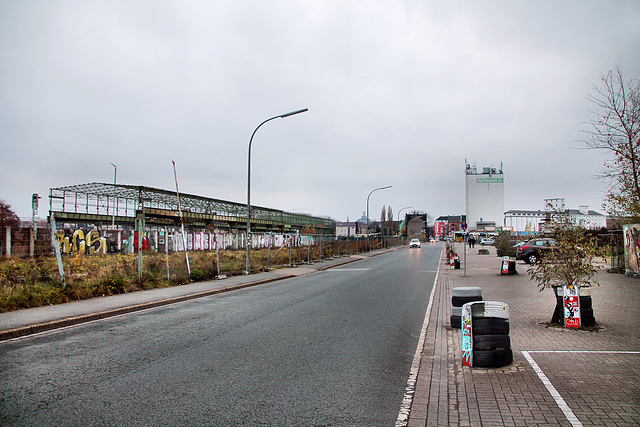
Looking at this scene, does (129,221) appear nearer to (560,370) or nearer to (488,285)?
(488,285)

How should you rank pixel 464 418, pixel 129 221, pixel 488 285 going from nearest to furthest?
1. pixel 464 418
2. pixel 488 285
3. pixel 129 221

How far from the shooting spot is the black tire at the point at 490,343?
5.62 metres

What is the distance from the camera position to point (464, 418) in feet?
13.4

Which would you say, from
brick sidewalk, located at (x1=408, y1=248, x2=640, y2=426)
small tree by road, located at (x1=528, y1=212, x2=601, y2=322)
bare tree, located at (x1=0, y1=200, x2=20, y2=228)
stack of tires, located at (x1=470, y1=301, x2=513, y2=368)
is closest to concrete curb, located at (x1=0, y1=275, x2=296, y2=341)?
brick sidewalk, located at (x1=408, y1=248, x2=640, y2=426)

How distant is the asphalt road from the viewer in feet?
13.6

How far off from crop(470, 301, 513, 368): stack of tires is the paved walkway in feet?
0.43

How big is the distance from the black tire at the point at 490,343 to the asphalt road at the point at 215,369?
3.20 ft

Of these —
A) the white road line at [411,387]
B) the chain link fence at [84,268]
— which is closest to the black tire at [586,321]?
the white road line at [411,387]

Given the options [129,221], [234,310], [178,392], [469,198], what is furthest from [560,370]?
[469,198]

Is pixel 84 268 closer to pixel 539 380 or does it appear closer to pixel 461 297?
pixel 461 297

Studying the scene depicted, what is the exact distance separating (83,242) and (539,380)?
3032cm

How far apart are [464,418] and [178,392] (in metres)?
2.98

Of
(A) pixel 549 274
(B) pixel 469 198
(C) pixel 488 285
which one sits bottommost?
(C) pixel 488 285

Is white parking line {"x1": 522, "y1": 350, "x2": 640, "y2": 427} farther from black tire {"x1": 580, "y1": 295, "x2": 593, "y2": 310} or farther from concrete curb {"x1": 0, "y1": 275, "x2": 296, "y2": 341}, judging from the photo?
concrete curb {"x1": 0, "y1": 275, "x2": 296, "y2": 341}
